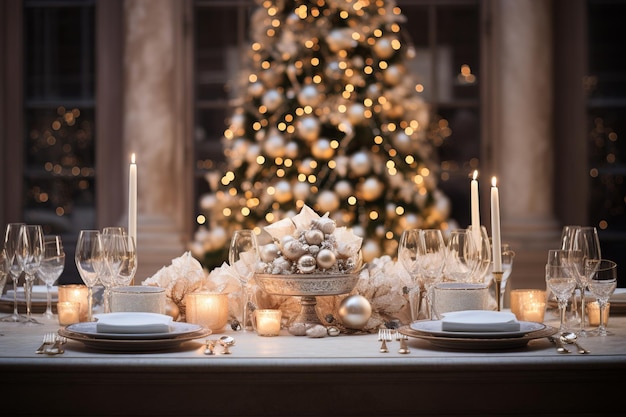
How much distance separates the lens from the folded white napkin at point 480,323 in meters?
Answer: 1.85

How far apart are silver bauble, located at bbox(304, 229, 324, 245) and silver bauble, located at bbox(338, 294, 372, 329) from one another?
5.8 inches

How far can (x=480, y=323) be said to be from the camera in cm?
186

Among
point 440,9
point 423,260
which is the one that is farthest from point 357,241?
point 440,9

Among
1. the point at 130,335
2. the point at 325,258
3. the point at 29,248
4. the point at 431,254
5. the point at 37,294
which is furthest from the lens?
the point at 37,294

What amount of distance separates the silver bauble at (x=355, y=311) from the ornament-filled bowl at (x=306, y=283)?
4 centimetres

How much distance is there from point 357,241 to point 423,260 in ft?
0.53

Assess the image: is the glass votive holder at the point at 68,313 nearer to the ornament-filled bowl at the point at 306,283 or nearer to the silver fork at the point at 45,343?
the silver fork at the point at 45,343

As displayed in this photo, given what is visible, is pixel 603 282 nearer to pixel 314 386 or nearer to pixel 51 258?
pixel 314 386

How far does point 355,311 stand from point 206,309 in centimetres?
35

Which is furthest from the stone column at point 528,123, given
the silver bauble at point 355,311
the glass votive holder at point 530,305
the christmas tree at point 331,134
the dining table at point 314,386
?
the dining table at point 314,386

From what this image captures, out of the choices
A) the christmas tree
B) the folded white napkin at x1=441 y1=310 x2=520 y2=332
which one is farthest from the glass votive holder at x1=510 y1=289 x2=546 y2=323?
Result: the christmas tree

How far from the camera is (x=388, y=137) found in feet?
15.6

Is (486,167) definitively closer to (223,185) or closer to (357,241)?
(223,185)

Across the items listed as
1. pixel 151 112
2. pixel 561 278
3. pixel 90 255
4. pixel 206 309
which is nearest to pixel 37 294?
pixel 90 255
